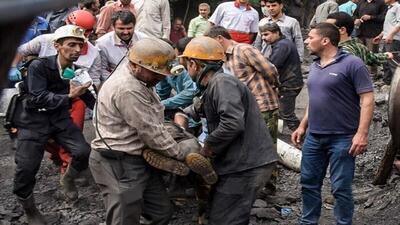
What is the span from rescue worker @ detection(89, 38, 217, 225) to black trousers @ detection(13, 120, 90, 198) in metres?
1.23

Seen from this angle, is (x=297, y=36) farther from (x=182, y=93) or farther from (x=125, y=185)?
(x=125, y=185)

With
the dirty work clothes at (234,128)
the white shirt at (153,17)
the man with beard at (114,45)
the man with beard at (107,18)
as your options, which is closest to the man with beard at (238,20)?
the white shirt at (153,17)

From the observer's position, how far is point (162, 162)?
461 centimetres

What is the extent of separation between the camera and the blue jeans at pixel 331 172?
16.8 feet

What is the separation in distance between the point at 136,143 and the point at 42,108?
156 cm

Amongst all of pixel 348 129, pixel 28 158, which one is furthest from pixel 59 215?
pixel 348 129

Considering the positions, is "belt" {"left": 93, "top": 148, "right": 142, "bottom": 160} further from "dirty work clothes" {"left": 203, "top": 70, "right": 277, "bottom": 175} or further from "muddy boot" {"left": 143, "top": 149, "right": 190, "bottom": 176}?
"dirty work clothes" {"left": 203, "top": 70, "right": 277, "bottom": 175}

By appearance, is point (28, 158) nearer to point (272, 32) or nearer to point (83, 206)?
point (83, 206)

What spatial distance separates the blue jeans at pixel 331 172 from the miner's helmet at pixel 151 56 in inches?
60.6

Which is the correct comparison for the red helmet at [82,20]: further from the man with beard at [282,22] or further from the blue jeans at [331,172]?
the blue jeans at [331,172]

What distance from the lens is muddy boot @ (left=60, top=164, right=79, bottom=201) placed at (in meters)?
6.21

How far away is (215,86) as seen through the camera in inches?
181

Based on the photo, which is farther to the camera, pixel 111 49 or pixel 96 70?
pixel 111 49

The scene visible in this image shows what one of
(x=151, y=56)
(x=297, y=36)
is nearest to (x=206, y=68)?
(x=151, y=56)
